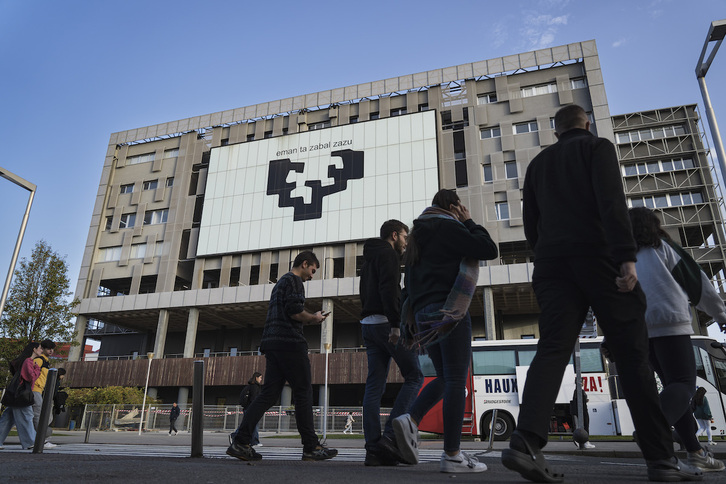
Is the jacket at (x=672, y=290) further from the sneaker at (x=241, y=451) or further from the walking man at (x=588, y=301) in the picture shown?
the sneaker at (x=241, y=451)

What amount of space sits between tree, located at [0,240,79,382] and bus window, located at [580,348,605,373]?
23.6m

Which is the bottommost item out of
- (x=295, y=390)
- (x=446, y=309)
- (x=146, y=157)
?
(x=295, y=390)

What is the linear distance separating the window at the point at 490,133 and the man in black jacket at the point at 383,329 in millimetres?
34031

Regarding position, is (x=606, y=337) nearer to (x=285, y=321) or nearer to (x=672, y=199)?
(x=285, y=321)

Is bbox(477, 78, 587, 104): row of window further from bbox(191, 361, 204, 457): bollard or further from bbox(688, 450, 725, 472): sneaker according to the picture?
bbox(688, 450, 725, 472): sneaker

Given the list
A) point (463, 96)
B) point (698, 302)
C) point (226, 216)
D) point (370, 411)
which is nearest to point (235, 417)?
point (226, 216)

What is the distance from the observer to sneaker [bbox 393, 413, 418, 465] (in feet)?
11.9

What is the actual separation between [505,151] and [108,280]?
110ft

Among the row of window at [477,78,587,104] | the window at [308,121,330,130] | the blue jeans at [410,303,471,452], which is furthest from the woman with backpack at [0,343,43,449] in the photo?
the row of window at [477,78,587,104]

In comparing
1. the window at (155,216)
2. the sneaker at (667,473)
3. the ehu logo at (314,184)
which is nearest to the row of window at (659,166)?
the ehu logo at (314,184)

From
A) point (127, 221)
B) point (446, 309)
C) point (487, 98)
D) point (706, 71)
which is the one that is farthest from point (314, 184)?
point (446, 309)

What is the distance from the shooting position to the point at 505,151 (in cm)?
3584

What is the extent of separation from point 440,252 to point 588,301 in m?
1.25

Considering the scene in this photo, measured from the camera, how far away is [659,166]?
4659 centimetres
